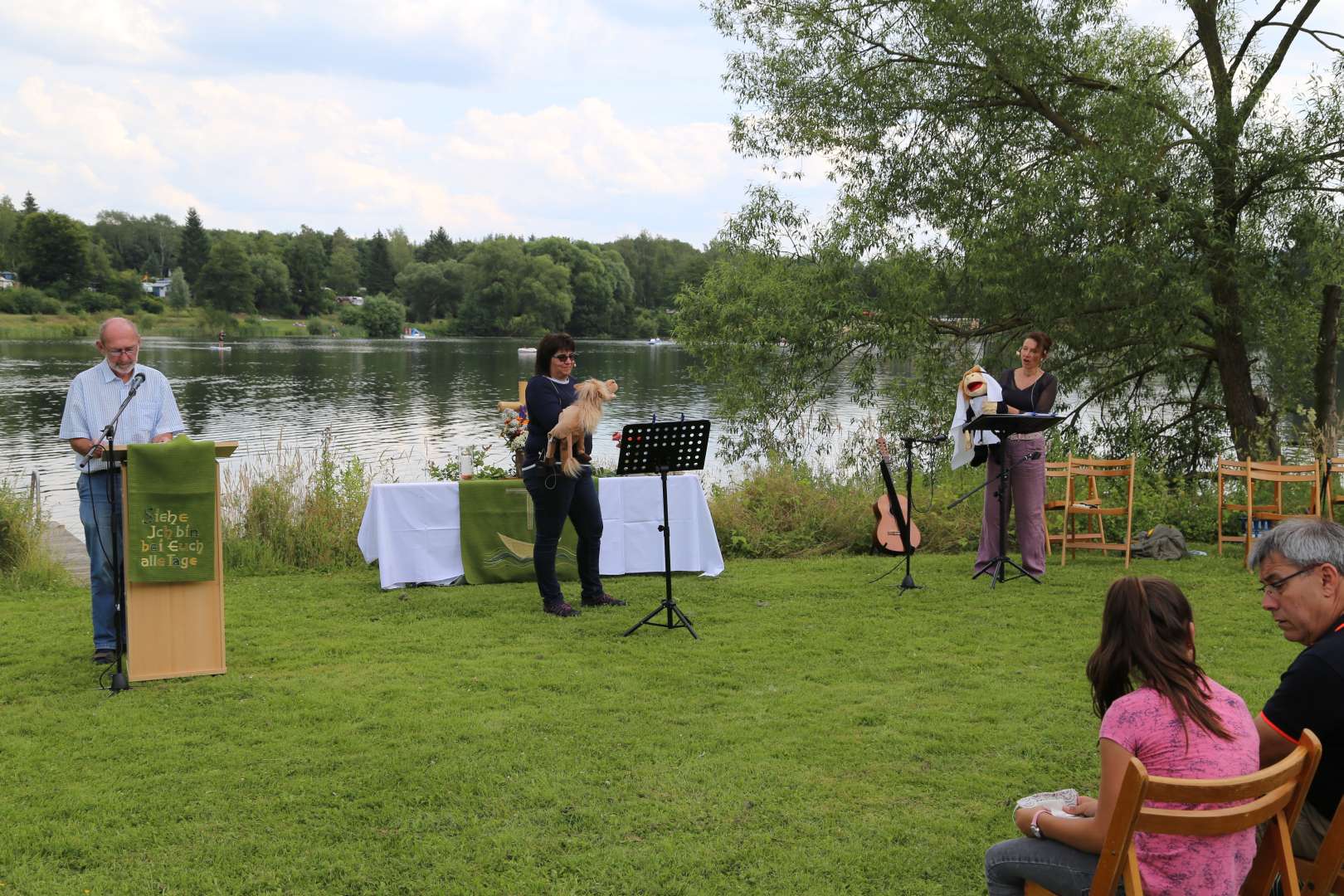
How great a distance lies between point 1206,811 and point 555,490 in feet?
18.6

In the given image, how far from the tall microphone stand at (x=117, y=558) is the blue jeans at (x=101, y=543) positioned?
0.03 ft

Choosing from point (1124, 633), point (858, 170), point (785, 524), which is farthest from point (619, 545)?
point (858, 170)

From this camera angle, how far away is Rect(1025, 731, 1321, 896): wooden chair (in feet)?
8.16

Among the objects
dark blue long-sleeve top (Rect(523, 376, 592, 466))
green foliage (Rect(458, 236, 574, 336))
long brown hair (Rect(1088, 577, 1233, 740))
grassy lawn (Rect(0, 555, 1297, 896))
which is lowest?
grassy lawn (Rect(0, 555, 1297, 896))

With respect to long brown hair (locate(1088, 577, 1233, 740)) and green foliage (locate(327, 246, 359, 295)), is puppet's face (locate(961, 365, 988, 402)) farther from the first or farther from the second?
green foliage (locate(327, 246, 359, 295))

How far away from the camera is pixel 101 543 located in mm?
6316

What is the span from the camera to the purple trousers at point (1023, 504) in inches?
348

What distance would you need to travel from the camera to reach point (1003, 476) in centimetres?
873

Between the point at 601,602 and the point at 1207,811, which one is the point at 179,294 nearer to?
the point at 601,602

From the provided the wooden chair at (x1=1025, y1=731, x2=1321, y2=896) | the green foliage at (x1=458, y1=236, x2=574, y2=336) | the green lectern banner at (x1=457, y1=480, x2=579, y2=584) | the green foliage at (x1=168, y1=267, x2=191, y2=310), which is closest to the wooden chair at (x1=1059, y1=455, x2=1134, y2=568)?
the green lectern banner at (x1=457, y1=480, x2=579, y2=584)

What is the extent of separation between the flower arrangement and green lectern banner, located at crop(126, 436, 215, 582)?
366 centimetres

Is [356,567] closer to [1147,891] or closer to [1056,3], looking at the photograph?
[1147,891]

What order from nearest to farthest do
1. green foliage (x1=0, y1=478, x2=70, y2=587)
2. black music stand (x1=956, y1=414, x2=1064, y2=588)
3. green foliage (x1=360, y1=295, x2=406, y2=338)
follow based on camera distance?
1. black music stand (x1=956, y1=414, x2=1064, y2=588)
2. green foliage (x1=0, y1=478, x2=70, y2=587)
3. green foliage (x1=360, y1=295, x2=406, y2=338)

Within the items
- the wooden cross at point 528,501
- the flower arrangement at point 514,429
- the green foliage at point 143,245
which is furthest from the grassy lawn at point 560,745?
the green foliage at point 143,245
